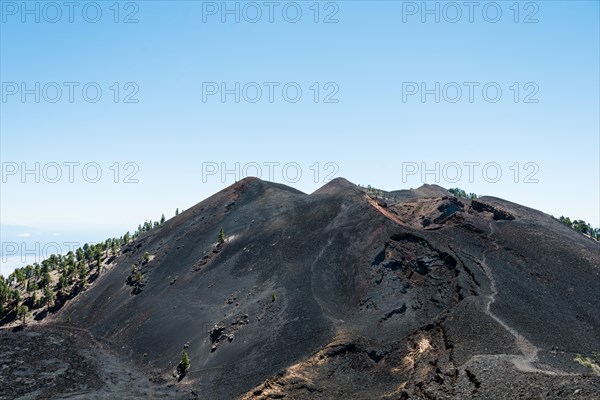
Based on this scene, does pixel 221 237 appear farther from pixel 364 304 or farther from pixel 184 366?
pixel 364 304

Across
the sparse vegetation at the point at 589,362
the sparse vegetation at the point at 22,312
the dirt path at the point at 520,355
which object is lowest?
the sparse vegetation at the point at 22,312

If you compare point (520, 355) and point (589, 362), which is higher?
point (520, 355)

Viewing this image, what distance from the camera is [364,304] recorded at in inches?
1891

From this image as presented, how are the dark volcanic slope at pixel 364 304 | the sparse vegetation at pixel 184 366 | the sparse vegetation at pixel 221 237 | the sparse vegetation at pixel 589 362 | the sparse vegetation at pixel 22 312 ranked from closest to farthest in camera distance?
1. the sparse vegetation at pixel 589 362
2. the dark volcanic slope at pixel 364 304
3. the sparse vegetation at pixel 184 366
4. the sparse vegetation at pixel 22 312
5. the sparse vegetation at pixel 221 237

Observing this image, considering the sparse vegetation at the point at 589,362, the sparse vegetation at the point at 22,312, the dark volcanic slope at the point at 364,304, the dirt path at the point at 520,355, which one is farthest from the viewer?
the sparse vegetation at the point at 22,312

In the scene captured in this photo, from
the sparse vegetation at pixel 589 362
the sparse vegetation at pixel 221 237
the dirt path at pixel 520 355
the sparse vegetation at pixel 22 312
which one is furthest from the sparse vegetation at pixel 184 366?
the sparse vegetation at pixel 22 312

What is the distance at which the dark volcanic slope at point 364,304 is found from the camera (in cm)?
3506

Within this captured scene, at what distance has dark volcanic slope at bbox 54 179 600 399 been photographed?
35.1 metres

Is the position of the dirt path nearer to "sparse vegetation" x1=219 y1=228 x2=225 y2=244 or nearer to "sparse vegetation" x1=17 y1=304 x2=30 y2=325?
"sparse vegetation" x1=219 y1=228 x2=225 y2=244

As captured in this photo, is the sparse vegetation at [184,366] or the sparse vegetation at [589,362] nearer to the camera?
the sparse vegetation at [589,362]

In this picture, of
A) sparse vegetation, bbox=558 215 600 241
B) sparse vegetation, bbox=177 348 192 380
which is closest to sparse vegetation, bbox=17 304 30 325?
sparse vegetation, bbox=177 348 192 380

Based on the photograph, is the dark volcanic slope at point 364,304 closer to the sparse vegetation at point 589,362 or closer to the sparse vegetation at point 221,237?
the sparse vegetation at point 589,362

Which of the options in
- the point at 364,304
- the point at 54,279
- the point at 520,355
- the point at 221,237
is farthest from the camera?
the point at 54,279

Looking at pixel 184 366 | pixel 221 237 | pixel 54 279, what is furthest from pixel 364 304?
pixel 54 279
